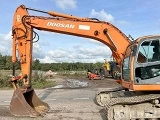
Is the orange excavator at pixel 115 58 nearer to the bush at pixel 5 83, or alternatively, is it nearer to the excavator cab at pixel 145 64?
the excavator cab at pixel 145 64

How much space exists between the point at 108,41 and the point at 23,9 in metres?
3.37

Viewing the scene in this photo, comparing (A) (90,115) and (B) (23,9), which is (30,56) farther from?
(A) (90,115)

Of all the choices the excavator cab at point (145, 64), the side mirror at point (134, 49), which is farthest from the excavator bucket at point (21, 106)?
the side mirror at point (134, 49)

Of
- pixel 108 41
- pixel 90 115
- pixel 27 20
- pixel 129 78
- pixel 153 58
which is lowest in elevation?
pixel 90 115

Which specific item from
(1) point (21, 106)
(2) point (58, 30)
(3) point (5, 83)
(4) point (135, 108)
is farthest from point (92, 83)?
(4) point (135, 108)

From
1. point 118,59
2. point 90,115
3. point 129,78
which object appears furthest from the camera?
point 118,59

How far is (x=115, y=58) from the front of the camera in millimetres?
11016

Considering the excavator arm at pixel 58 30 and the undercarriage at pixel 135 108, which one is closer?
the undercarriage at pixel 135 108

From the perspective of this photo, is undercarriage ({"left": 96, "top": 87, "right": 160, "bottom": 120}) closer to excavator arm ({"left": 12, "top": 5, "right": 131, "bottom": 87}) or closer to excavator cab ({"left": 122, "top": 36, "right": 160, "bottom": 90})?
excavator cab ({"left": 122, "top": 36, "right": 160, "bottom": 90})

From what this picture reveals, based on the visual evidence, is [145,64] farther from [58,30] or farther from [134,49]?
[58,30]

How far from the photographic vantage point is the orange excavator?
28.4 feet

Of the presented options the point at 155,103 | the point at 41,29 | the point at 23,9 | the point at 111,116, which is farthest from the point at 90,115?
the point at 23,9

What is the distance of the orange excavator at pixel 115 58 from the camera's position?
8656mm

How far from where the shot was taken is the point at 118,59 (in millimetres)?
10773
